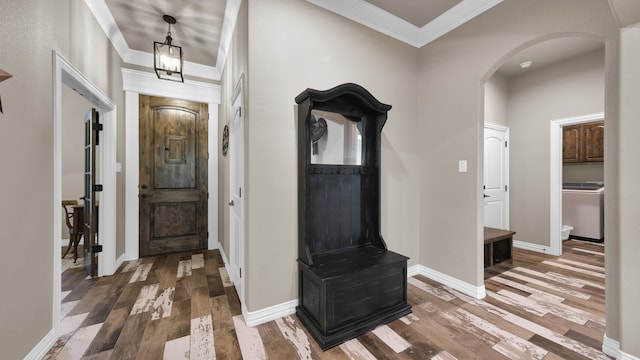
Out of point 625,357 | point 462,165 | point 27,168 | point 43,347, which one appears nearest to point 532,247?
point 462,165

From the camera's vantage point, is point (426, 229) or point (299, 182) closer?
point (299, 182)

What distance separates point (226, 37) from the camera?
2.88m

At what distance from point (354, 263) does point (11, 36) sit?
2.62m

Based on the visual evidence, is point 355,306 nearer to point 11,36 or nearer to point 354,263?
point 354,263

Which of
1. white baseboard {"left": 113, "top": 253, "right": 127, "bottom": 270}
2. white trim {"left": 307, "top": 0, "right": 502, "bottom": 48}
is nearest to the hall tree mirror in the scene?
white trim {"left": 307, "top": 0, "right": 502, "bottom": 48}

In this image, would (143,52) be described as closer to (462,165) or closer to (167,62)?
(167,62)

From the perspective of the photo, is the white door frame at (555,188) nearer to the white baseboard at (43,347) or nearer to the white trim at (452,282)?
the white trim at (452,282)

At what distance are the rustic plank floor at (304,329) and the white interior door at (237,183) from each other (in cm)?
27

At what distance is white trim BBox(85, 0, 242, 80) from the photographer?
2414 millimetres

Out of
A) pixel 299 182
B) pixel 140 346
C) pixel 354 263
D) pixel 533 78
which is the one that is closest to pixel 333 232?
pixel 354 263

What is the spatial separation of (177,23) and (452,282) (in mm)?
4181

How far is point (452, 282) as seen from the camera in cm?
261

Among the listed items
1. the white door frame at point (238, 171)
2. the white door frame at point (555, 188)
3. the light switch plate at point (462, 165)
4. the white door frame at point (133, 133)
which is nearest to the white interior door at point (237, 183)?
the white door frame at point (238, 171)

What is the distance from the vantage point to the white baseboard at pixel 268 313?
195 cm
